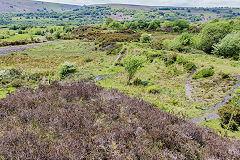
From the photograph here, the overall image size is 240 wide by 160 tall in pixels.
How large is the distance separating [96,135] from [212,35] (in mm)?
41398

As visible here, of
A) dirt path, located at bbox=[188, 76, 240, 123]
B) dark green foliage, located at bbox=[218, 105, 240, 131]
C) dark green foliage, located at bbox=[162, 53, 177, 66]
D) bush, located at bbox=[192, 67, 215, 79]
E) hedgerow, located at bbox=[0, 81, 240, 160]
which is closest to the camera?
hedgerow, located at bbox=[0, 81, 240, 160]

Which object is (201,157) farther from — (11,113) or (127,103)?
(11,113)

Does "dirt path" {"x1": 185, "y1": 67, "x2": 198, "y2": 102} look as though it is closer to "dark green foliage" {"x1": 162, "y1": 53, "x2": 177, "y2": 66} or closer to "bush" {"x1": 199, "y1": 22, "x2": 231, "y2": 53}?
"dark green foliage" {"x1": 162, "y1": 53, "x2": 177, "y2": 66}

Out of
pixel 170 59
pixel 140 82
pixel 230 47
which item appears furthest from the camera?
pixel 230 47

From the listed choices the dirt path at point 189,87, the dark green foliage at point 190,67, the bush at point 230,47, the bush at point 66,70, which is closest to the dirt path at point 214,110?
the dirt path at point 189,87

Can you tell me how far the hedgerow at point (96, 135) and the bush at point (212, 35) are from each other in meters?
38.0

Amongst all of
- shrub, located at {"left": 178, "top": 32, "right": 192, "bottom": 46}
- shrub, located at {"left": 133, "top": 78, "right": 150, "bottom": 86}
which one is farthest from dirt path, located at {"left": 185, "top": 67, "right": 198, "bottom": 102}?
shrub, located at {"left": 178, "top": 32, "right": 192, "bottom": 46}

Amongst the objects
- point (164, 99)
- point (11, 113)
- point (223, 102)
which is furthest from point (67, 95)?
point (223, 102)

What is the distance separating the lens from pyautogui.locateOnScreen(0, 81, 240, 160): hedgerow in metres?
3.59

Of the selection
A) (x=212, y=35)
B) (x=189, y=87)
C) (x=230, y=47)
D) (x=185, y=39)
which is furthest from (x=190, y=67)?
(x=185, y=39)

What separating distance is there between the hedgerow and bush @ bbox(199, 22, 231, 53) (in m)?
38.0

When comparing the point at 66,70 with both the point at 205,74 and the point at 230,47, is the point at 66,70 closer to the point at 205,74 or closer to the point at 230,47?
the point at 205,74

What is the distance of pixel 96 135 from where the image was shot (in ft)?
13.7

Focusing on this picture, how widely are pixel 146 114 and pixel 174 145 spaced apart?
168 cm
